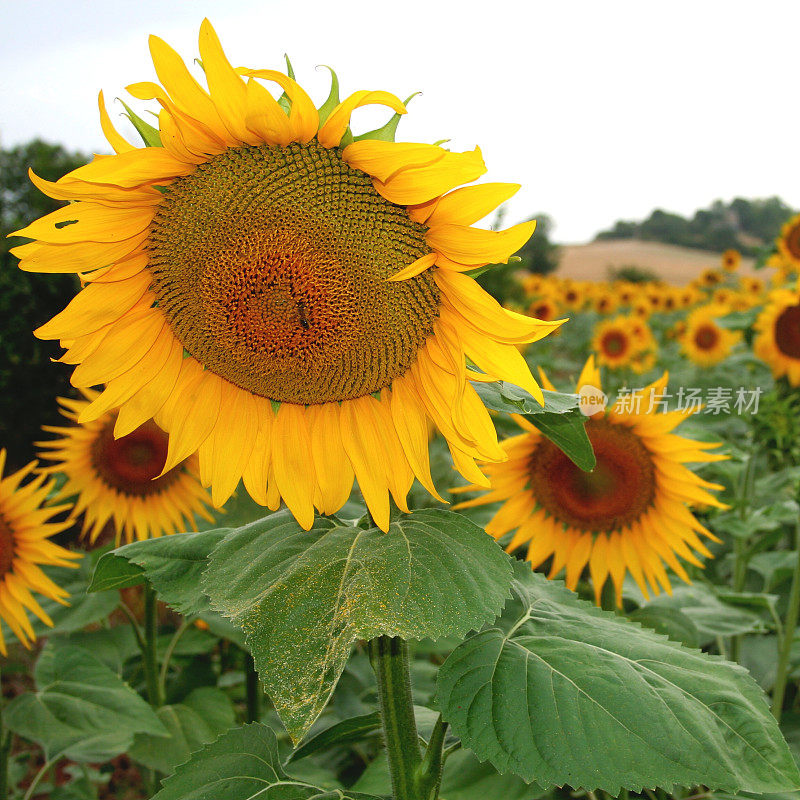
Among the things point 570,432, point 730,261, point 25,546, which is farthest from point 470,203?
point 730,261

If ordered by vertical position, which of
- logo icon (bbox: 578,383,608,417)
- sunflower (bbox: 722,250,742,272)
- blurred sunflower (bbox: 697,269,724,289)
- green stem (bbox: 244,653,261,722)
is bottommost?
blurred sunflower (bbox: 697,269,724,289)

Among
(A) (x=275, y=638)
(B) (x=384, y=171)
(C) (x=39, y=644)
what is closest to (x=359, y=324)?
(B) (x=384, y=171)

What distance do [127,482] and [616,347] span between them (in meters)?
5.78

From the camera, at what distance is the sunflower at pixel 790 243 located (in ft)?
19.8

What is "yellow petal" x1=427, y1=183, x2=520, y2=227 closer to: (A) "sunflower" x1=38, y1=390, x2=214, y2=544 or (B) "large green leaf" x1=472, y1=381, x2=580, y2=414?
(B) "large green leaf" x1=472, y1=381, x2=580, y2=414

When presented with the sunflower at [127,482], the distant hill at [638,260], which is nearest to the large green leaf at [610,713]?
the sunflower at [127,482]

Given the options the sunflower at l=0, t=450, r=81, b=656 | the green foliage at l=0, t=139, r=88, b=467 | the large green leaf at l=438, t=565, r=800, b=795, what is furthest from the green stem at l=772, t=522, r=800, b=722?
the green foliage at l=0, t=139, r=88, b=467

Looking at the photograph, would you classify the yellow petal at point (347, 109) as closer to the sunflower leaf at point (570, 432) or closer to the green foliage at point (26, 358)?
the sunflower leaf at point (570, 432)

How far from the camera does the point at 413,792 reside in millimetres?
1233

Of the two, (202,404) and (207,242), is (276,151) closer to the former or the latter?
(207,242)

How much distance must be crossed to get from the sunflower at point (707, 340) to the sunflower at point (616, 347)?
0.57m

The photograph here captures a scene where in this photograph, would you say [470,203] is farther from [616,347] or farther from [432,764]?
[616,347]

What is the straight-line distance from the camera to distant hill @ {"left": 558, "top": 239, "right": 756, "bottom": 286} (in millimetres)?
23688

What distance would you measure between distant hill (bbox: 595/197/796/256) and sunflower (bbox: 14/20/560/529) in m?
37.6
